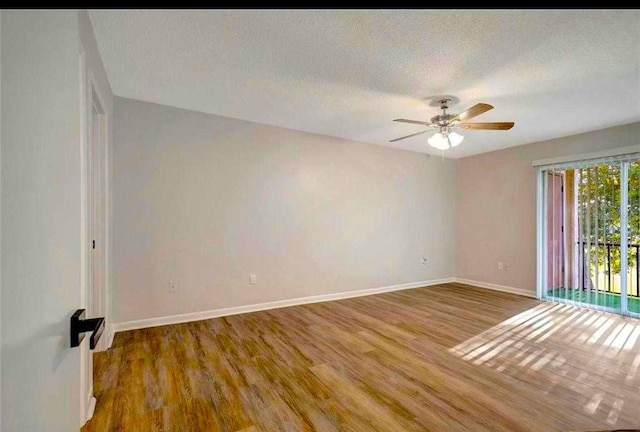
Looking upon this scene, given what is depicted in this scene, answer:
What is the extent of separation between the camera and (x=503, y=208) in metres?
4.93

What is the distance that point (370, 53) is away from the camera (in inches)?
84.0

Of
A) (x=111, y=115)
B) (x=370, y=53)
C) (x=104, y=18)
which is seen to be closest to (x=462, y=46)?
(x=370, y=53)

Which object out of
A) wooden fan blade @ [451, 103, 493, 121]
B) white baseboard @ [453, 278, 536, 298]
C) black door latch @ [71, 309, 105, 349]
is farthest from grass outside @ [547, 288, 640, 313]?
black door latch @ [71, 309, 105, 349]

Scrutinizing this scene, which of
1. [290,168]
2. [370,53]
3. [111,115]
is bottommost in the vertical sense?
[290,168]

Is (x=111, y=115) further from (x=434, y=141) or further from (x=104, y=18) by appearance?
(x=434, y=141)

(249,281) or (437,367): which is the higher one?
(249,281)

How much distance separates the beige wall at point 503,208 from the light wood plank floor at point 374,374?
1.27m

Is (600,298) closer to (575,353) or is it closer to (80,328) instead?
(575,353)

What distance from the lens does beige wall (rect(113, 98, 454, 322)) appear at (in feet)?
10.1

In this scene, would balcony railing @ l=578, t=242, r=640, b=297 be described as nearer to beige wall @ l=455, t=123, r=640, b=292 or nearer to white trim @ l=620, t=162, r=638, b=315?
white trim @ l=620, t=162, r=638, b=315

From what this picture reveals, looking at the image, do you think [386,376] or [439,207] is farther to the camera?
[439,207]

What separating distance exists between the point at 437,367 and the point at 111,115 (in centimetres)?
383

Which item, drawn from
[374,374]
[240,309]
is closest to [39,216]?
[374,374]

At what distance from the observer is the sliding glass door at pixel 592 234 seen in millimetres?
3646
